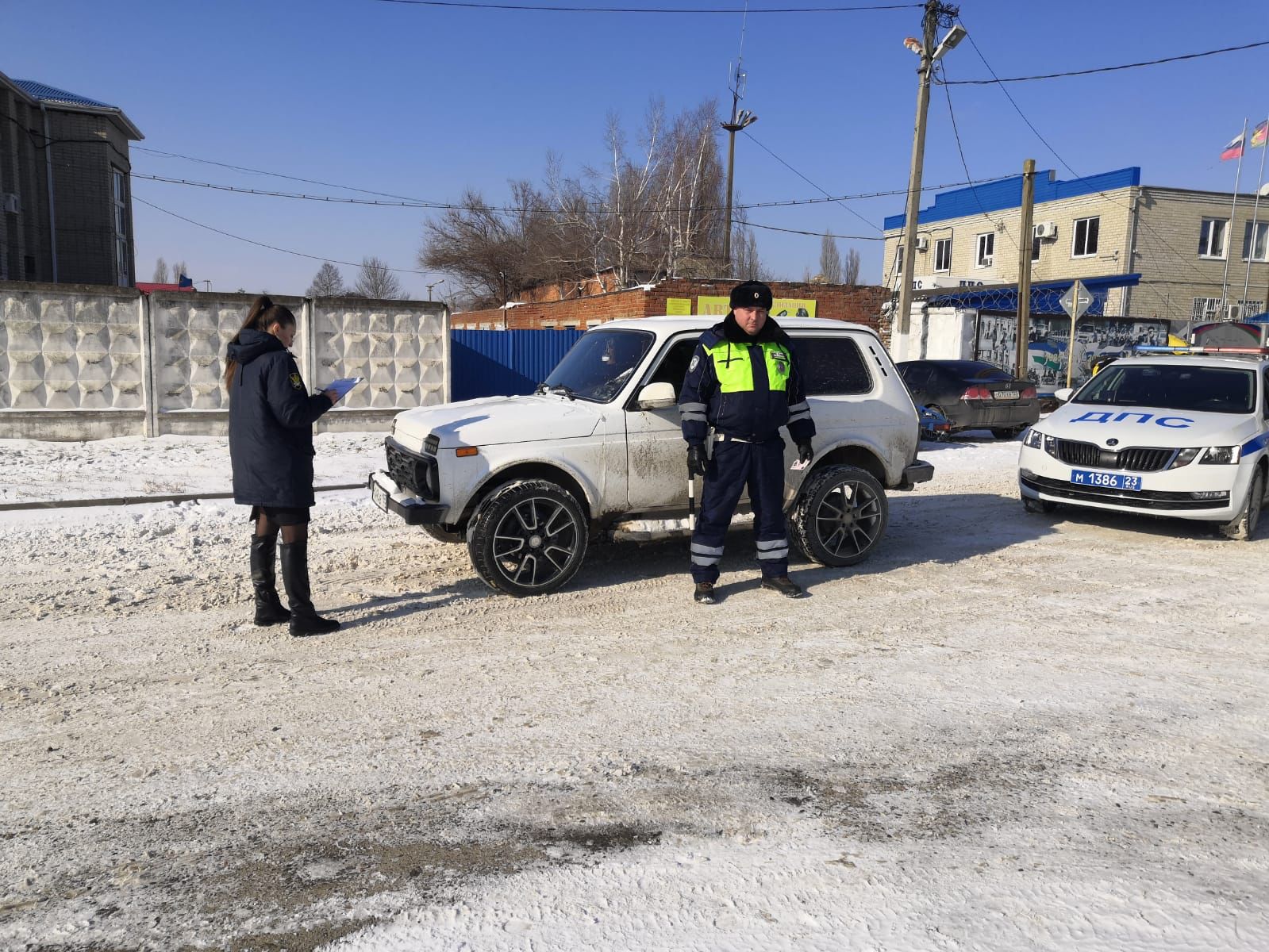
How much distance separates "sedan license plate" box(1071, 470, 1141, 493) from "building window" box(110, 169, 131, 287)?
29.5 m

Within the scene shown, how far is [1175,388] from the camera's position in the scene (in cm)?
909

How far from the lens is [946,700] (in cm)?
451

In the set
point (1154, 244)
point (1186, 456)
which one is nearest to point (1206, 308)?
point (1154, 244)

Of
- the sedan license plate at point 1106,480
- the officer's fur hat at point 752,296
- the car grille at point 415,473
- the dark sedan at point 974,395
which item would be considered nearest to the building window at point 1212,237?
the dark sedan at point 974,395

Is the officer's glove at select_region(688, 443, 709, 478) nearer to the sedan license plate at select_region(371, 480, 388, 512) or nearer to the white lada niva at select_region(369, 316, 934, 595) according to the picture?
the white lada niva at select_region(369, 316, 934, 595)

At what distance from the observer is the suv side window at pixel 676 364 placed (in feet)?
21.5

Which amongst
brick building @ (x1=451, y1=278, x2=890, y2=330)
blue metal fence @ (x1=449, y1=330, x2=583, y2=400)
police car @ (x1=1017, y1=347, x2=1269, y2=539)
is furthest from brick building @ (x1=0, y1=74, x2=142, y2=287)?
police car @ (x1=1017, y1=347, x2=1269, y2=539)

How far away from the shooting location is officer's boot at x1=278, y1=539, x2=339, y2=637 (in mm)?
5383

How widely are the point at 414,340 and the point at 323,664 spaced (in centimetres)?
1083

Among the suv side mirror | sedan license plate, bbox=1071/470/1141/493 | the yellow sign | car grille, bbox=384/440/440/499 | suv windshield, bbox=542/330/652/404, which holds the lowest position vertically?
sedan license plate, bbox=1071/470/1141/493

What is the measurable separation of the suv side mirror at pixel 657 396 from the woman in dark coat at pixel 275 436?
197 centimetres

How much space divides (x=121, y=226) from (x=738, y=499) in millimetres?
31621

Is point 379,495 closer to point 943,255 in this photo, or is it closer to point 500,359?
point 500,359

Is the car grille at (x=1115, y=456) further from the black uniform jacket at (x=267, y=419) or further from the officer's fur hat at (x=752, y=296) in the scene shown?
the black uniform jacket at (x=267, y=419)
